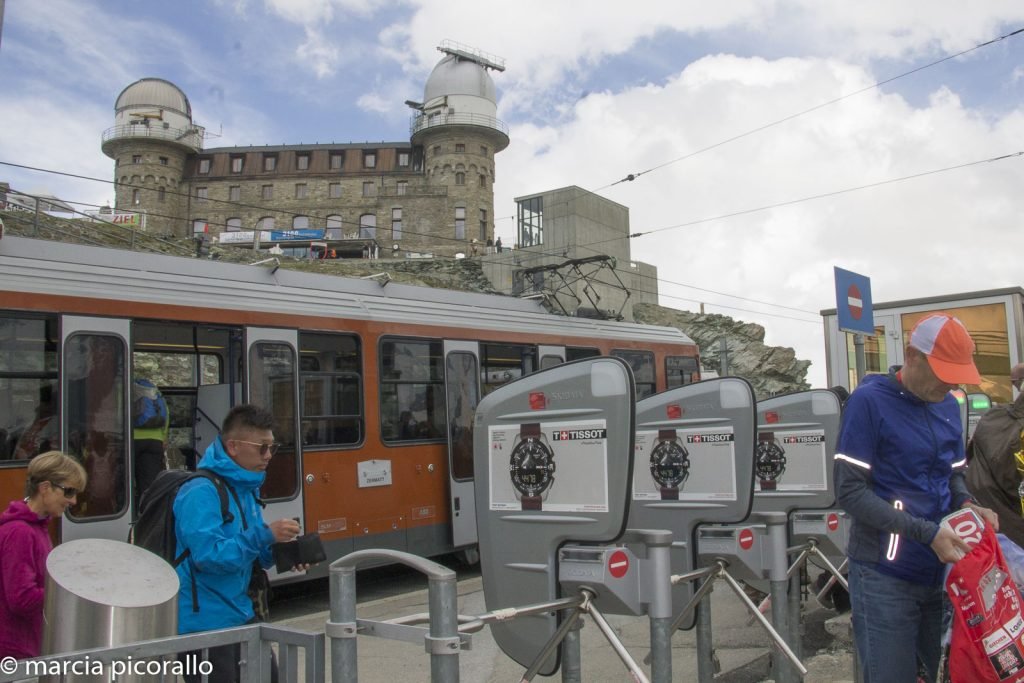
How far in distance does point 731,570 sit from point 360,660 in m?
2.85

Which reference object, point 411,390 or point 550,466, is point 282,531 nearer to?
point 550,466

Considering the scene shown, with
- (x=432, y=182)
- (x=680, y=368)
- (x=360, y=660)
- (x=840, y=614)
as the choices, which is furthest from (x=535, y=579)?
(x=432, y=182)

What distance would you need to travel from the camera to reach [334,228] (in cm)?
7962

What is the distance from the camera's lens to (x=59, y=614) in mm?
3012

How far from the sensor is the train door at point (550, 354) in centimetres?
1175

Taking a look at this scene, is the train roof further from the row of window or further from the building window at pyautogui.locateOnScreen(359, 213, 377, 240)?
the row of window

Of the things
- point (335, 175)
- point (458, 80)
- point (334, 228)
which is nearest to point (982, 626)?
point (458, 80)

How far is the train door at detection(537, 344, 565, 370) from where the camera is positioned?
11.8 metres

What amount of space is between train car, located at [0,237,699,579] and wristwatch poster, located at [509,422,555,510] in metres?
4.45

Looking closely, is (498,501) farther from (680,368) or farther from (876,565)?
(680,368)

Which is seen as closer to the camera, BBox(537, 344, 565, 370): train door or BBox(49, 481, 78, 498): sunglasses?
BBox(49, 481, 78, 498): sunglasses

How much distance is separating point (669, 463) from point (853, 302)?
5.68 metres

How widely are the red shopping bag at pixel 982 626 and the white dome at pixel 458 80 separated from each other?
3021 inches

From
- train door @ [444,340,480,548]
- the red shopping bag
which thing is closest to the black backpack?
the red shopping bag
